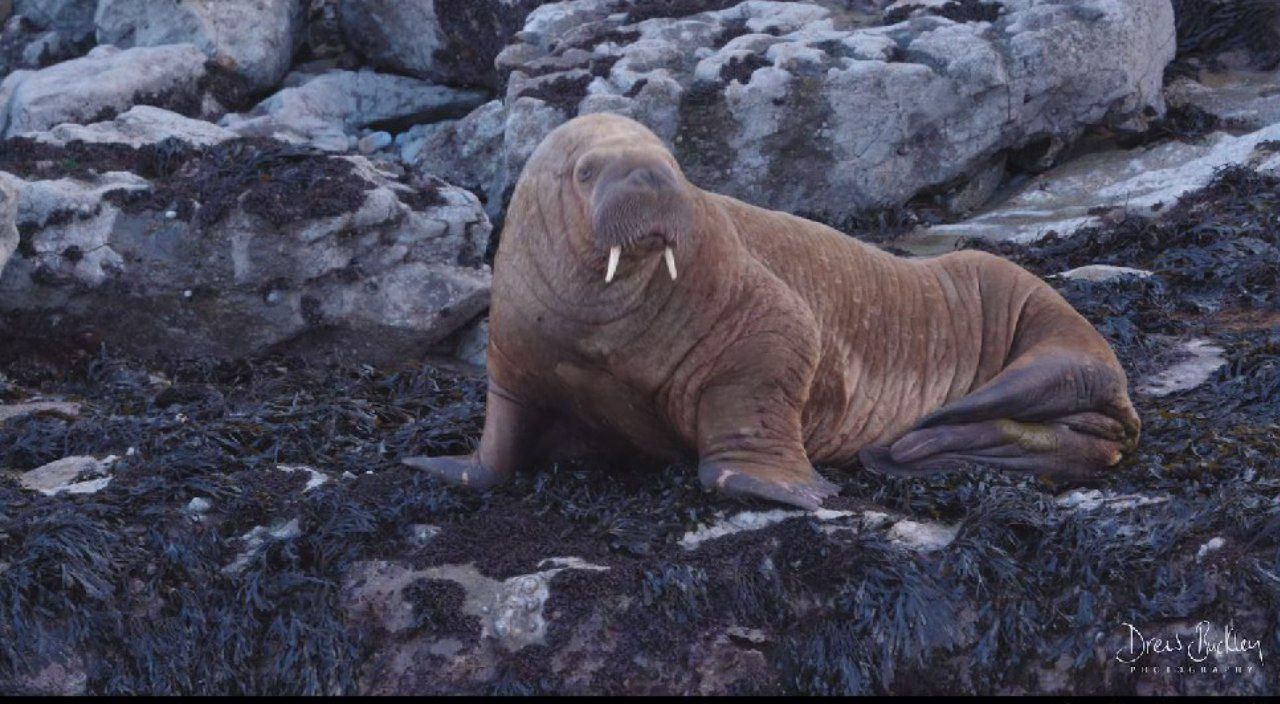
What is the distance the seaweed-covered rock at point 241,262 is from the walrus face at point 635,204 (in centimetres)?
389

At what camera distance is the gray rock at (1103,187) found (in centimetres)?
1201

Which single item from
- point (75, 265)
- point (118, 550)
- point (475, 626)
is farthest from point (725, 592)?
point (75, 265)

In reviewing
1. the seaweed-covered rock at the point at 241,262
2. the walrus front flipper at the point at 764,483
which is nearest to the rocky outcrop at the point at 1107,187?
the seaweed-covered rock at the point at 241,262

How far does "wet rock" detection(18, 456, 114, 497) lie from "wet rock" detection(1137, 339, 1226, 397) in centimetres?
465

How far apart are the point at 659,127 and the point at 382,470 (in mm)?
5605

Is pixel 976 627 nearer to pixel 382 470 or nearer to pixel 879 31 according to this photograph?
pixel 382 470

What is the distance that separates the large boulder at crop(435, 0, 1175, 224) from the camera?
488 inches

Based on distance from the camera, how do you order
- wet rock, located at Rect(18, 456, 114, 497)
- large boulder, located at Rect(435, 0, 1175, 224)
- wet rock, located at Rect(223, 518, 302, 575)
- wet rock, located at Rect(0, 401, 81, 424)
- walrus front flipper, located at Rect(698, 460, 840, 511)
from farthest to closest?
large boulder, located at Rect(435, 0, 1175, 224) → wet rock, located at Rect(0, 401, 81, 424) → wet rock, located at Rect(18, 456, 114, 497) → walrus front flipper, located at Rect(698, 460, 840, 511) → wet rock, located at Rect(223, 518, 302, 575)

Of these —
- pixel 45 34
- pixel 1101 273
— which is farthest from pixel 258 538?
pixel 45 34

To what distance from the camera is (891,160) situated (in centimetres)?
1252

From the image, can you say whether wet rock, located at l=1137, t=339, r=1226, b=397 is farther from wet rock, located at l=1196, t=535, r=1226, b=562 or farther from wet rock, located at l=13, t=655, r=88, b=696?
wet rock, located at l=13, t=655, r=88, b=696

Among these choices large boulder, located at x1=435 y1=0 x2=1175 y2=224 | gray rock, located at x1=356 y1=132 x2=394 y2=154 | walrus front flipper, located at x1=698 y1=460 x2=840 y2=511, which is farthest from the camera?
gray rock, located at x1=356 y1=132 x2=394 y2=154

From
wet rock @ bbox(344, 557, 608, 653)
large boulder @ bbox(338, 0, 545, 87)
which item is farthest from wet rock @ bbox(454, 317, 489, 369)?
large boulder @ bbox(338, 0, 545, 87)

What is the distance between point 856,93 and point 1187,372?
14.6ft
